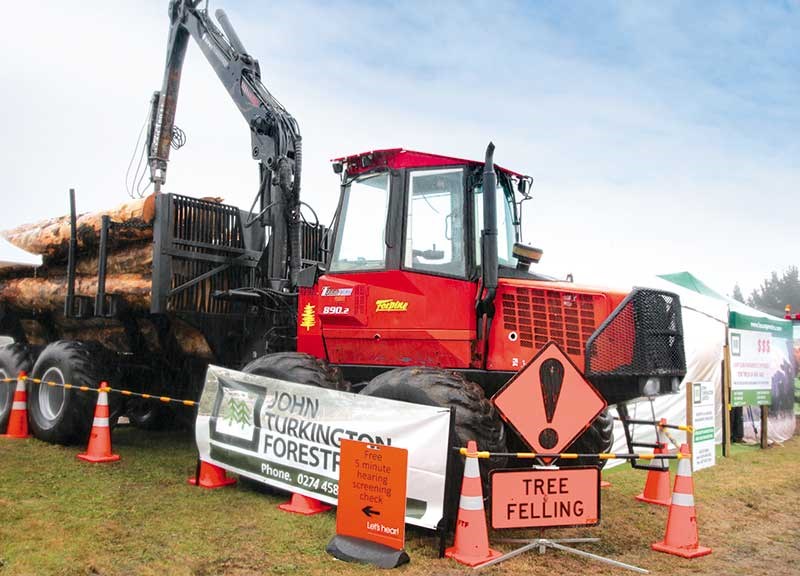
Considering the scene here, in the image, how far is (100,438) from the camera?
904 centimetres

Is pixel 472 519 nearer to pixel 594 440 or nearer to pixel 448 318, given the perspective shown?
pixel 448 318

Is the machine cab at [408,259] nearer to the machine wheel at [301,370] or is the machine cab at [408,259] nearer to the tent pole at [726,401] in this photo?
the machine wheel at [301,370]

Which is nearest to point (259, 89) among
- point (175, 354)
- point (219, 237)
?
point (219, 237)

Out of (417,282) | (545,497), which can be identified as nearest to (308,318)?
(417,282)

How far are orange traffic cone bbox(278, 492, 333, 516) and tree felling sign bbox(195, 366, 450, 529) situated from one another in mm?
91

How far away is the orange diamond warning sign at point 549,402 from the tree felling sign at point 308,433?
64cm


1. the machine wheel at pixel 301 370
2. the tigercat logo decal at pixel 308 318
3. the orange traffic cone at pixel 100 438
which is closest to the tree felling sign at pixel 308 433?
the machine wheel at pixel 301 370

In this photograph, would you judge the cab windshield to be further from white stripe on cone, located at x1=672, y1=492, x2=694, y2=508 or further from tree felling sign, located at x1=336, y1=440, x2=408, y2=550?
white stripe on cone, located at x1=672, y1=492, x2=694, y2=508

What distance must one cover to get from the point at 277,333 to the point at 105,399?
2.19 m

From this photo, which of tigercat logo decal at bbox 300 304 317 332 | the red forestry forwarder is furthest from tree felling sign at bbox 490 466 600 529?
tigercat logo decal at bbox 300 304 317 332

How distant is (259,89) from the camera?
979cm

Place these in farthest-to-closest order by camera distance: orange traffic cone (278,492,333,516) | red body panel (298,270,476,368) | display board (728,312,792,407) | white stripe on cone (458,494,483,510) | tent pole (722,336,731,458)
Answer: display board (728,312,792,407) < tent pole (722,336,731,458) < red body panel (298,270,476,368) < orange traffic cone (278,492,333,516) < white stripe on cone (458,494,483,510)

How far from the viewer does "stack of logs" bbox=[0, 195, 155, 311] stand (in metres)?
9.29

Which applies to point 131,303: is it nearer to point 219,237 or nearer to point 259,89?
point 219,237
